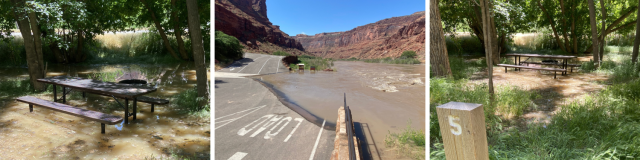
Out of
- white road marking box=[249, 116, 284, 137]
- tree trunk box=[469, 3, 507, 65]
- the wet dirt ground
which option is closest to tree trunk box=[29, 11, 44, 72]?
white road marking box=[249, 116, 284, 137]

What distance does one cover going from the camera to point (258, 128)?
1.45 meters

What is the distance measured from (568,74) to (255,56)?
8533 millimetres

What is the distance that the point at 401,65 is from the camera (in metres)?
2.20

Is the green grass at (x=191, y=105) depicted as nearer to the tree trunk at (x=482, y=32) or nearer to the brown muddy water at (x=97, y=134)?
the brown muddy water at (x=97, y=134)

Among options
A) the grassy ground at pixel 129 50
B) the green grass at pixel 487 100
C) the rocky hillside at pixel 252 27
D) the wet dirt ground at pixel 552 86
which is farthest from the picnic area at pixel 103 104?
the wet dirt ground at pixel 552 86

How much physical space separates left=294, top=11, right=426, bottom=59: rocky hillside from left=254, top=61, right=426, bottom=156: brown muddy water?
0.65ft

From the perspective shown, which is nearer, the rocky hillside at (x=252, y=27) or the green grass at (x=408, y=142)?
the green grass at (x=408, y=142)

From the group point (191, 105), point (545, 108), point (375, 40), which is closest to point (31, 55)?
point (191, 105)

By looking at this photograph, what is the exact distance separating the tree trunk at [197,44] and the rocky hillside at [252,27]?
8.11ft

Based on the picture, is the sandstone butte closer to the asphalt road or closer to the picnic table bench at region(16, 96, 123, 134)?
the asphalt road

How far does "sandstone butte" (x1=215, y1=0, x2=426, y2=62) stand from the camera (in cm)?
187

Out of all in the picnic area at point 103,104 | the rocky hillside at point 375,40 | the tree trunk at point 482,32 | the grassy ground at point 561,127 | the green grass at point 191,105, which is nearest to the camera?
the rocky hillside at point 375,40

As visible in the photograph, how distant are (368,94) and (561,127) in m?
3.05

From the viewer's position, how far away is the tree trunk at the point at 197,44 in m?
4.22
